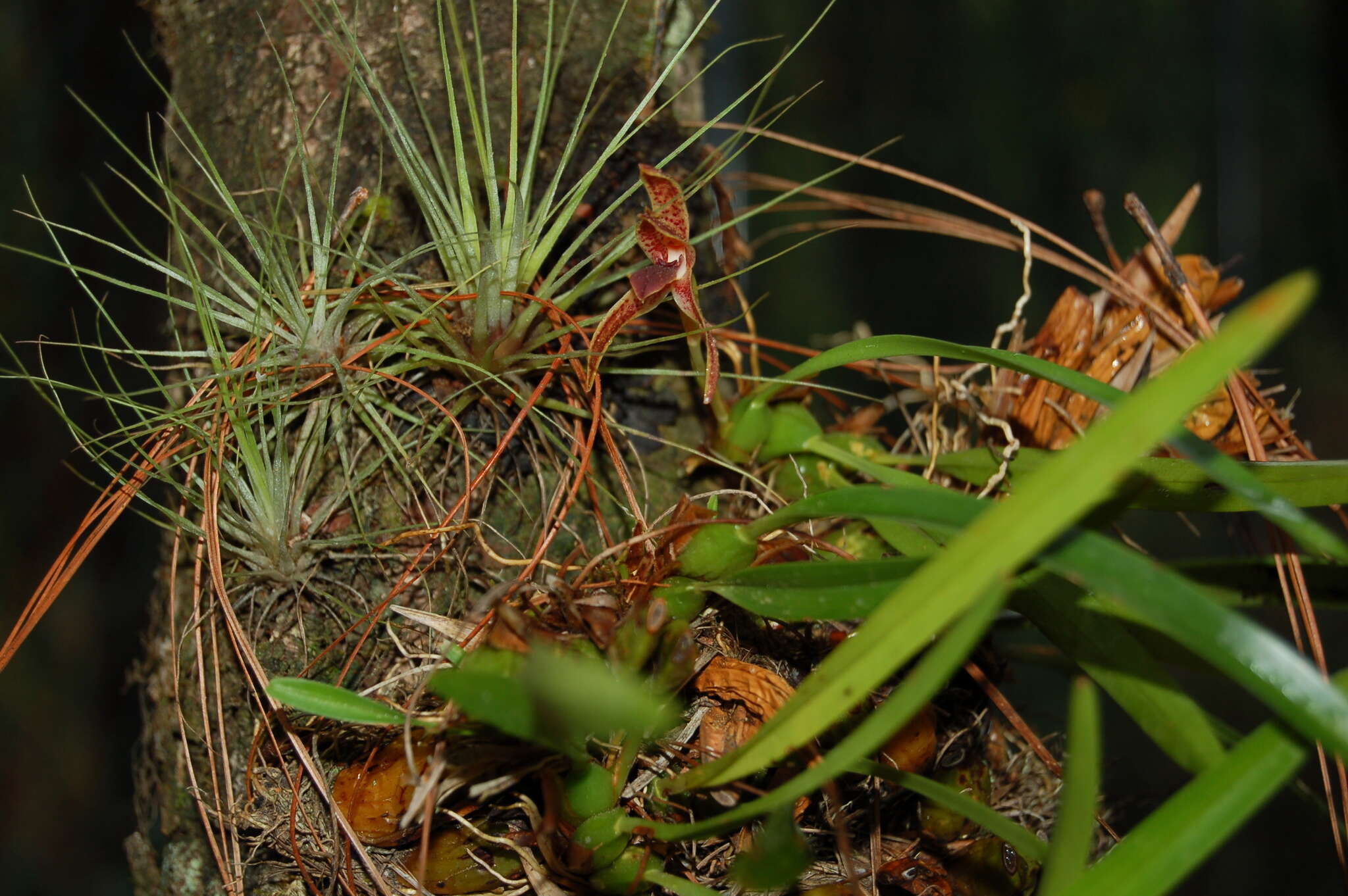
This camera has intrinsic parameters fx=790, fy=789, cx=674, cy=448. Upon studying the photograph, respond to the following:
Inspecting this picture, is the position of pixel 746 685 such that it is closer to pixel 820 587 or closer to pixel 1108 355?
pixel 820 587

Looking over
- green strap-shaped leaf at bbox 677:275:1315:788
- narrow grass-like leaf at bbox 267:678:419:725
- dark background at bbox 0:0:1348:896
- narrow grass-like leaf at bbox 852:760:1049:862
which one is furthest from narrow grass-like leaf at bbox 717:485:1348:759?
dark background at bbox 0:0:1348:896

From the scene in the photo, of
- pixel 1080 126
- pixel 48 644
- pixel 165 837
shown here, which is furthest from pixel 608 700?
pixel 1080 126

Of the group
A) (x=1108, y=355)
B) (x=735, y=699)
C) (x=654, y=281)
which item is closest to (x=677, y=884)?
(x=735, y=699)

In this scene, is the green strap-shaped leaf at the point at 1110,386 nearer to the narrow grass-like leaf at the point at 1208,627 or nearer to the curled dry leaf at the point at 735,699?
the narrow grass-like leaf at the point at 1208,627

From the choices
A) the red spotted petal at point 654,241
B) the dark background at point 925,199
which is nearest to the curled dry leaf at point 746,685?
the red spotted petal at point 654,241

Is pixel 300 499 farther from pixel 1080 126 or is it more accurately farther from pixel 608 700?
pixel 1080 126

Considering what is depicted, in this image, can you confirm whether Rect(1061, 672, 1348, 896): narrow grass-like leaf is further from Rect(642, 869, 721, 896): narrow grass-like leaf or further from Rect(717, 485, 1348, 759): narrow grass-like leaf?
Rect(642, 869, 721, 896): narrow grass-like leaf
